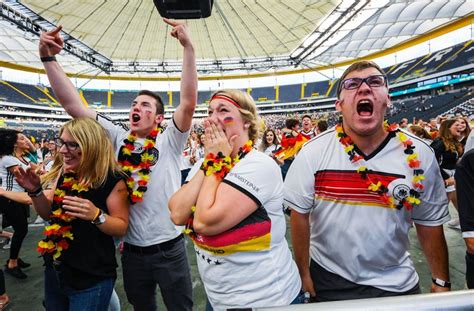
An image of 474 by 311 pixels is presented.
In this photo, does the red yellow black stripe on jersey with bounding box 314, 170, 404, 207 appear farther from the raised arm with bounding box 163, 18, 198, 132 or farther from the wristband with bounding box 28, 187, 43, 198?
the wristband with bounding box 28, 187, 43, 198

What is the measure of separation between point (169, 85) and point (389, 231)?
40.1 m

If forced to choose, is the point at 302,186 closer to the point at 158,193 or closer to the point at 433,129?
the point at 158,193

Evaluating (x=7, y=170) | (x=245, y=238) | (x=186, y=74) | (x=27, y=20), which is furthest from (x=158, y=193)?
(x=27, y=20)

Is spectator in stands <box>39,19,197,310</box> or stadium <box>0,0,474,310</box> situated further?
stadium <box>0,0,474,310</box>

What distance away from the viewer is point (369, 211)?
1.35 meters

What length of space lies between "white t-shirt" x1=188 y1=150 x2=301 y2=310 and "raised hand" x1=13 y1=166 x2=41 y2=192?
1.10m

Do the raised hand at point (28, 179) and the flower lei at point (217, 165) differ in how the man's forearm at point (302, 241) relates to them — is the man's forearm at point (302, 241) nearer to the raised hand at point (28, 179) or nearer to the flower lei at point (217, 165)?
the flower lei at point (217, 165)

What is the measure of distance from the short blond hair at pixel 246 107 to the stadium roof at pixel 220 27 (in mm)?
11078

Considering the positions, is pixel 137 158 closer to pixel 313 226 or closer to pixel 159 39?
pixel 313 226

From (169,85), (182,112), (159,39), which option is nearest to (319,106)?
(169,85)

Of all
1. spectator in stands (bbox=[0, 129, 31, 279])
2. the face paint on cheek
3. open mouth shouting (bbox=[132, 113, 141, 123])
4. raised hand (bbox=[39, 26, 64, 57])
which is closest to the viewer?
the face paint on cheek

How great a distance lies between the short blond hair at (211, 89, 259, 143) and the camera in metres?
1.34

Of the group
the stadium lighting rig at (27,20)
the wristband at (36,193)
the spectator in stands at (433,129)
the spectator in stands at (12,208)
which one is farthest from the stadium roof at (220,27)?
the wristband at (36,193)

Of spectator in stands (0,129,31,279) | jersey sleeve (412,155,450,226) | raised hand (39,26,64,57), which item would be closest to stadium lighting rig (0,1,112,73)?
spectator in stands (0,129,31,279)
